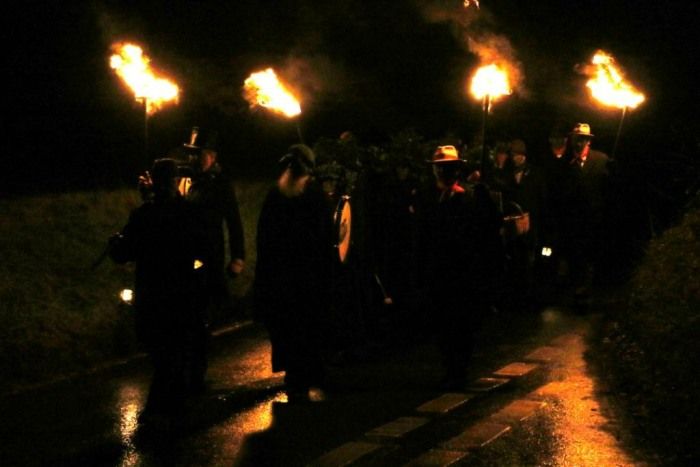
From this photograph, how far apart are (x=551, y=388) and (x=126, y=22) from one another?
1083 centimetres

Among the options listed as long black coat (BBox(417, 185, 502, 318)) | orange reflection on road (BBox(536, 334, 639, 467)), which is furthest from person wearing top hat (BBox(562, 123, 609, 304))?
long black coat (BBox(417, 185, 502, 318))

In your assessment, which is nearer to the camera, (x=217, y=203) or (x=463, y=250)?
(x=463, y=250)

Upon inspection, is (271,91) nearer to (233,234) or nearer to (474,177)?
(474,177)

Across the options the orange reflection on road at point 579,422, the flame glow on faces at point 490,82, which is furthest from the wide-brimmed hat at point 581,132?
the orange reflection on road at point 579,422

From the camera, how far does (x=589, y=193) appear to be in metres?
14.1

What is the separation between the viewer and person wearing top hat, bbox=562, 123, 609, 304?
13805 millimetres

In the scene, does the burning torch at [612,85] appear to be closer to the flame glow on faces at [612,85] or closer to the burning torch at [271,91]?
the flame glow on faces at [612,85]

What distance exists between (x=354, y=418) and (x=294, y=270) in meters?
1.27

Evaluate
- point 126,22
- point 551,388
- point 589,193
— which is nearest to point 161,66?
point 126,22

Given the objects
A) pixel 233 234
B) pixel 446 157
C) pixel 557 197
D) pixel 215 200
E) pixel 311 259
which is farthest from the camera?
pixel 557 197

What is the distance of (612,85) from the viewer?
51.2ft

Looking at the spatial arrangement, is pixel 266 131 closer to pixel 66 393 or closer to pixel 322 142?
pixel 322 142

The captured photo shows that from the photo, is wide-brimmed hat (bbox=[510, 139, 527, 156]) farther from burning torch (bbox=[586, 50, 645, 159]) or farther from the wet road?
the wet road

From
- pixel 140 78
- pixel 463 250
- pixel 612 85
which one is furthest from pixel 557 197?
pixel 140 78
